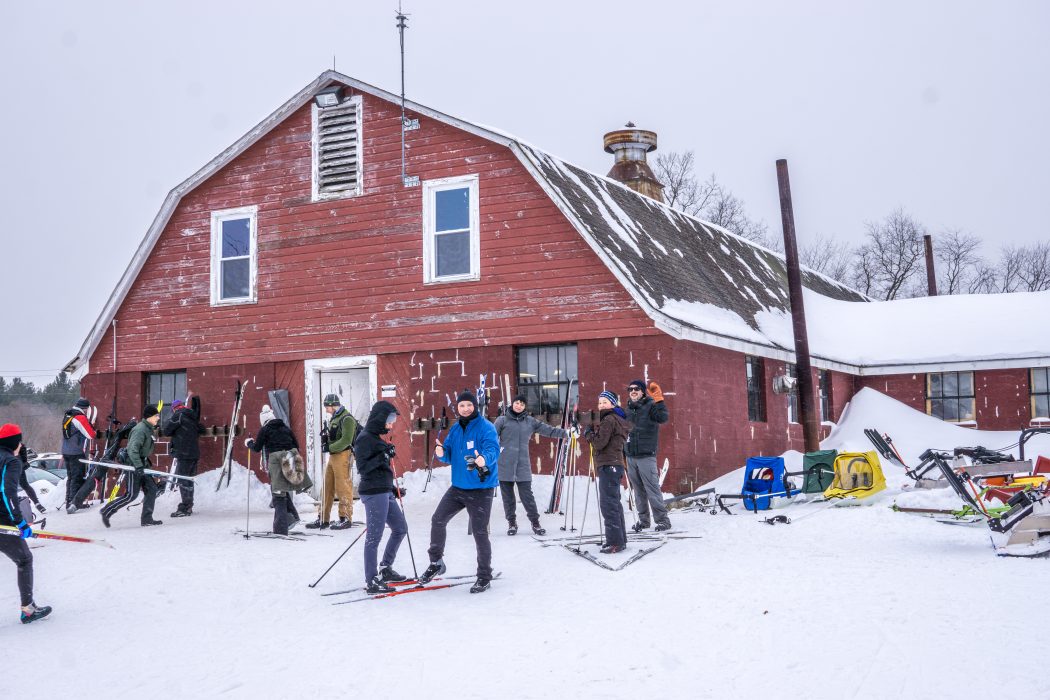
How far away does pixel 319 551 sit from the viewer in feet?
38.5

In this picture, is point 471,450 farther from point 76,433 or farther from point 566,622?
point 76,433

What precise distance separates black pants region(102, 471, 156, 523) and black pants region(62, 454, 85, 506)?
2356 mm

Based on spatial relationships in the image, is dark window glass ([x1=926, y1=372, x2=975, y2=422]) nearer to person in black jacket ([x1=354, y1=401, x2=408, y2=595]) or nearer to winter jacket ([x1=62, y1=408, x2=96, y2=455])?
person in black jacket ([x1=354, y1=401, x2=408, y2=595])

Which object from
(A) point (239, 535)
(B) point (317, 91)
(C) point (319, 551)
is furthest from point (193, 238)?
(C) point (319, 551)

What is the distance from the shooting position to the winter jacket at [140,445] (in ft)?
47.9

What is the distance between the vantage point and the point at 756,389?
19.6m

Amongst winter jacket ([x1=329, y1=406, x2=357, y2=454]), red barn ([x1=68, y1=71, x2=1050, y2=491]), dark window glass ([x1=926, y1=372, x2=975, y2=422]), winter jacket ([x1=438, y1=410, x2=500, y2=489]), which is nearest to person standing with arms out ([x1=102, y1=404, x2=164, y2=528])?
winter jacket ([x1=329, y1=406, x2=357, y2=454])

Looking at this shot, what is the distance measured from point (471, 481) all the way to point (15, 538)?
384 cm

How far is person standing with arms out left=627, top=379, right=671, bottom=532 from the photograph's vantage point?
41.2 ft

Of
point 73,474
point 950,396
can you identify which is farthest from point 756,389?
point 73,474

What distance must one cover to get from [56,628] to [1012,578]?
26.0 ft

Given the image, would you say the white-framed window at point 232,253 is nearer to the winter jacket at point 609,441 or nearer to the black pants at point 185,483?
the black pants at point 185,483

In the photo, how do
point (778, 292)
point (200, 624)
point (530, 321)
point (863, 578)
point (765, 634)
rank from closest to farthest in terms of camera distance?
point (765, 634), point (200, 624), point (863, 578), point (530, 321), point (778, 292)

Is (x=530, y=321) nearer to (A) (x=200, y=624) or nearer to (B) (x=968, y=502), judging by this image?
(B) (x=968, y=502)
